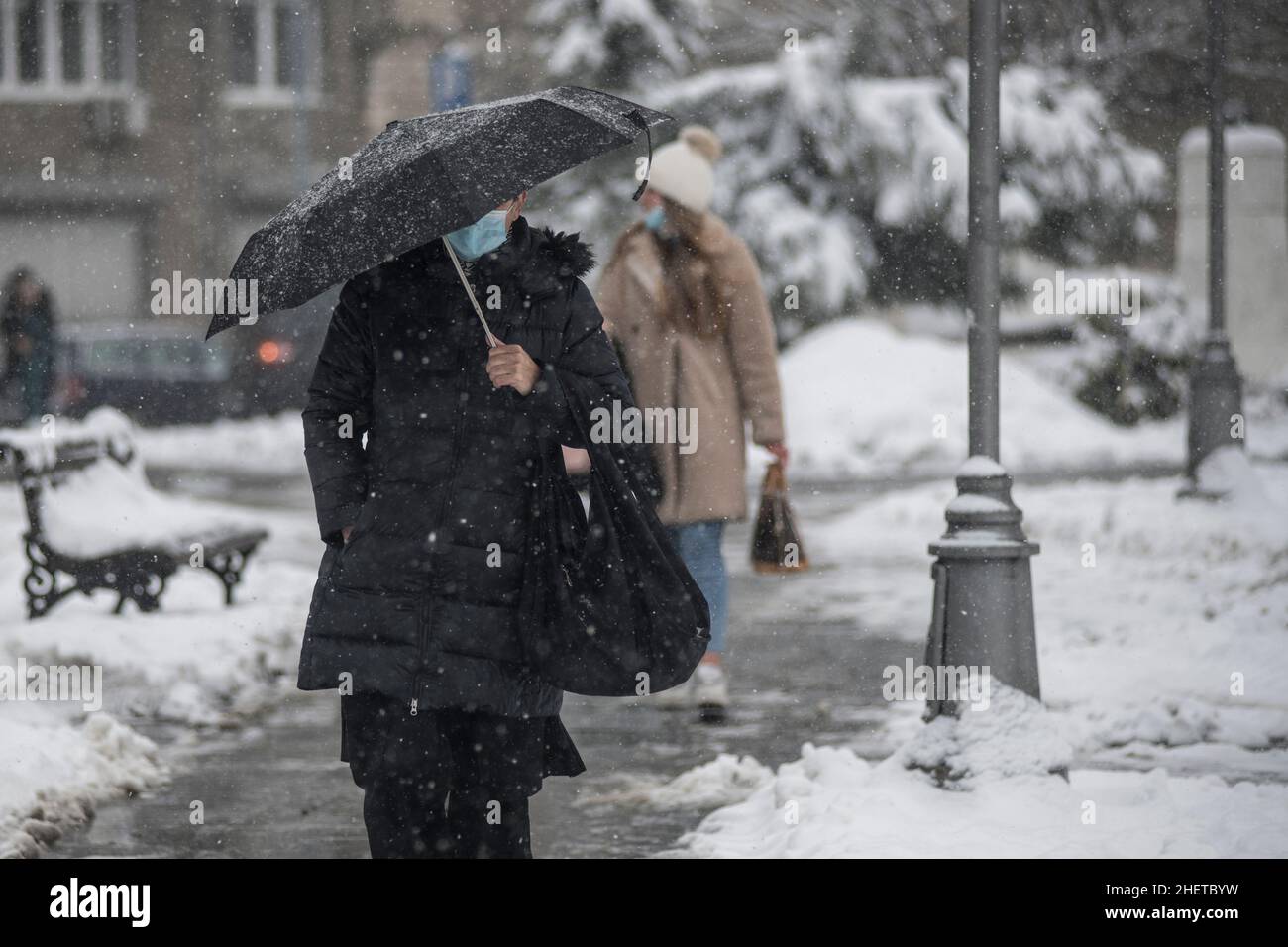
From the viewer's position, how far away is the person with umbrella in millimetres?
4090

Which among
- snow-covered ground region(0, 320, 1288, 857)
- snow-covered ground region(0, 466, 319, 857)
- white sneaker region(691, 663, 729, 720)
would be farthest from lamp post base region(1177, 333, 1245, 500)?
white sneaker region(691, 663, 729, 720)

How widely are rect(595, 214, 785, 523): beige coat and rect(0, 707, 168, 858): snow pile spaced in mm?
2034

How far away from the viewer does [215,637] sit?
27.2 ft

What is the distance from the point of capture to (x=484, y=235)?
13.8 ft

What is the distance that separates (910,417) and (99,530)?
1200 centimetres

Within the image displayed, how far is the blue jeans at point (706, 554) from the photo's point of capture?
6824 millimetres

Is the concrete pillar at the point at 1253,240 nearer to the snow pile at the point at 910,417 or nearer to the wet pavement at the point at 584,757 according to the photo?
the snow pile at the point at 910,417

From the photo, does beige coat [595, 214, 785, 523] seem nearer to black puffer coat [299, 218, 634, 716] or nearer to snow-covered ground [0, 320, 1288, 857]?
snow-covered ground [0, 320, 1288, 857]

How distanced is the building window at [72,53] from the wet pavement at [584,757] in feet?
90.0

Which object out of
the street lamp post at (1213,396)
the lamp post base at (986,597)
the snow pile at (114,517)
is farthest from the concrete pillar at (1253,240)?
the lamp post base at (986,597)
